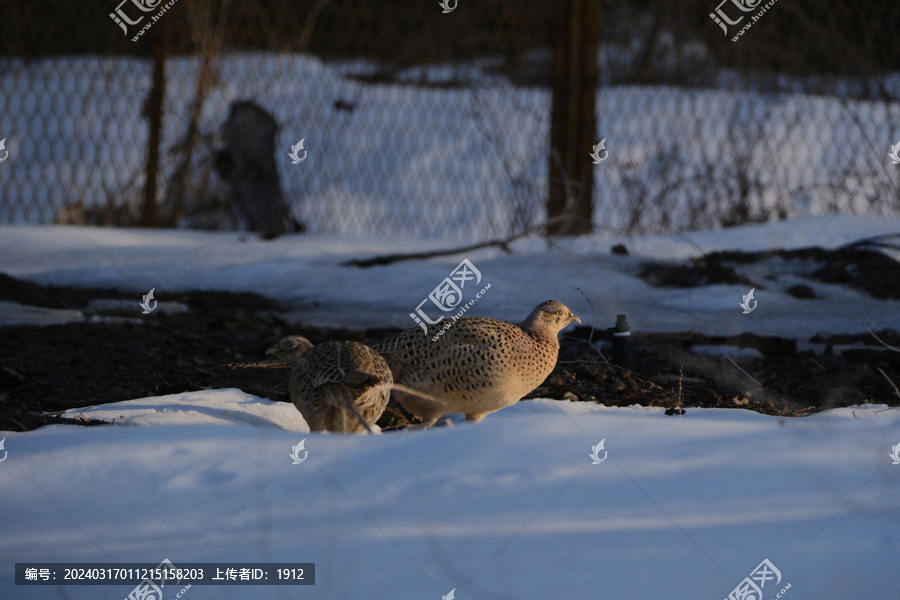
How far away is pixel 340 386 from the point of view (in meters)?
2.93

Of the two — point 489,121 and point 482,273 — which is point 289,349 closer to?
point 482,273

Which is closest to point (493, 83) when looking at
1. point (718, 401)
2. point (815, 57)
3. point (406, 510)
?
point (815, 57)

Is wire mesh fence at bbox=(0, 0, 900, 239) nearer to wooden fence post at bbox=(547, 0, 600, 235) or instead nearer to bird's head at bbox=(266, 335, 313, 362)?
wooden fence post at bbox=(547, 0, 600, 235)

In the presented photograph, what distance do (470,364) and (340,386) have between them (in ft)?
1.54

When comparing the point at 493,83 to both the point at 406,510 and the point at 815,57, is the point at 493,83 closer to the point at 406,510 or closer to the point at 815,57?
the point at 815,57

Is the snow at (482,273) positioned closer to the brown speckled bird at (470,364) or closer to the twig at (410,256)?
the twig at (410,256)

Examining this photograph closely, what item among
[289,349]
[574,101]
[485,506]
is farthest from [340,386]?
[574,101]

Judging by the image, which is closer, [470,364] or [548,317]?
[470,364]

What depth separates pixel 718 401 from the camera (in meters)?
3.52

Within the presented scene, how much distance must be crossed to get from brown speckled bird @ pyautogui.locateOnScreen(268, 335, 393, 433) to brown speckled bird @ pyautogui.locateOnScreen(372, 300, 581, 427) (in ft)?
0.44

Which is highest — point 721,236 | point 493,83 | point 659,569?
point 493,83

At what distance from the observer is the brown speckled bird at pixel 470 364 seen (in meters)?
3.14

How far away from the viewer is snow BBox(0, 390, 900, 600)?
75.2 inches

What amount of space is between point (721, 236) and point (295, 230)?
338 cm
